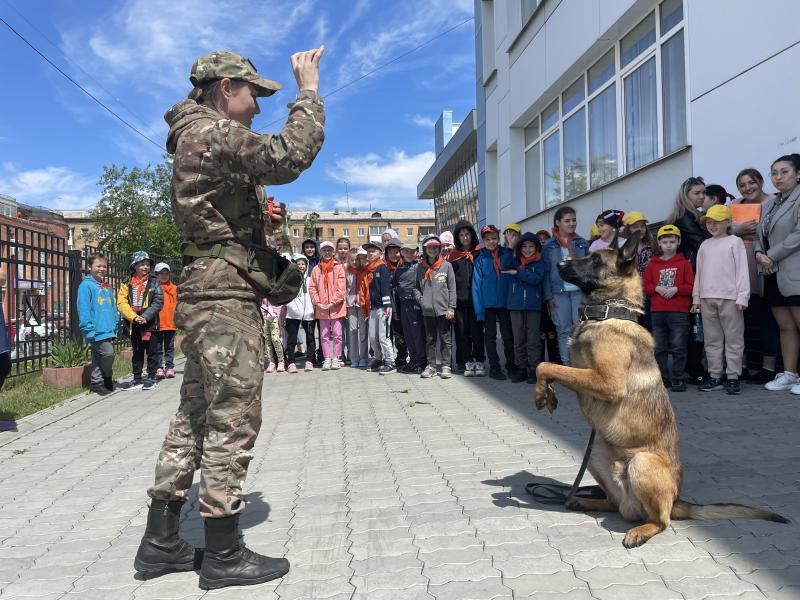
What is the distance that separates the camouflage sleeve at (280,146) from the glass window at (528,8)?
13321 millimetres

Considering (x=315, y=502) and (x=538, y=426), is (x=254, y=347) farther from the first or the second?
(x=538, y=426)

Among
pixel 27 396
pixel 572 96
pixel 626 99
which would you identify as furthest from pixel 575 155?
pixel 27 396

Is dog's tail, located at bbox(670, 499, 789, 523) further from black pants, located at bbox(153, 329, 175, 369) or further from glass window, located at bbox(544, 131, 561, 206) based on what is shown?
glass window, located at bbox(544, 131, 561, 206)

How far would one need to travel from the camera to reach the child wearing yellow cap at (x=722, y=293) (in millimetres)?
6703

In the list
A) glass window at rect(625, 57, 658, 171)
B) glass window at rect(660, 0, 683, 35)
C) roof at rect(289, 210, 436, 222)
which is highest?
roof at rect(289, 210, 436, 222)

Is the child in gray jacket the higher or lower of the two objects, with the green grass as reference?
higher

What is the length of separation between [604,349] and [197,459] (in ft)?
7.24

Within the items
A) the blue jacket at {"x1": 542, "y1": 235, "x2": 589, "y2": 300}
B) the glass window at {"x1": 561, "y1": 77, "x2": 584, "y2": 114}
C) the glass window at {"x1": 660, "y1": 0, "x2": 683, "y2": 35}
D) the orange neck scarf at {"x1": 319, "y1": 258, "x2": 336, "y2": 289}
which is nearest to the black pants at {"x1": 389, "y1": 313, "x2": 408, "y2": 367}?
the orange neck scarf at {"x1": 319, "y1": 258, "x2": 336, "y2": 289}

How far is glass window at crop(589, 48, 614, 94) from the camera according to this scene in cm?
1154

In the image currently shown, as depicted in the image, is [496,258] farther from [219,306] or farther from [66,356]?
[66,356]

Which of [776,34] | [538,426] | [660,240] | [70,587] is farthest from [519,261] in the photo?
[70,587]

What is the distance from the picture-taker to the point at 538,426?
5.83 meters

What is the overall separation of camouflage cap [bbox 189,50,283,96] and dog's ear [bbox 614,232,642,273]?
2.10 m

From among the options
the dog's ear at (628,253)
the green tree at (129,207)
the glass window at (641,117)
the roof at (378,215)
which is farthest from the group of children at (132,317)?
the roof at (378,215)
